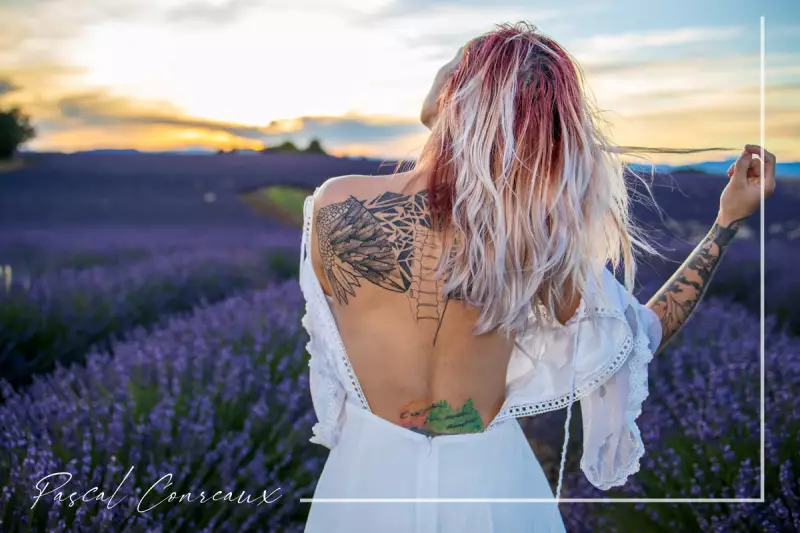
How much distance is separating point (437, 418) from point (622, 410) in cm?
44

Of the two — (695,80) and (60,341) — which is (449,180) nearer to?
(695,80)

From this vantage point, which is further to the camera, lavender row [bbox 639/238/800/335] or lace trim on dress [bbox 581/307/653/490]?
lavender row [bbox 639/238/800/335]

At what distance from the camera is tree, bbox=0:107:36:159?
10.3ft

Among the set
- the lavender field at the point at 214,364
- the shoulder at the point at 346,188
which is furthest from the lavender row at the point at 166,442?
the shoulder at the point at 346,188

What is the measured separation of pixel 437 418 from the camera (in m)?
1.35

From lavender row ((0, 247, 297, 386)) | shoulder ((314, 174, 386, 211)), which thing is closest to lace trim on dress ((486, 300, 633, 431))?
shoulder ((314, 174, 386, 211))

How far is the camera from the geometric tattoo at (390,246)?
51.6 inches

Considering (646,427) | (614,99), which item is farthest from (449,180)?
(614,99)

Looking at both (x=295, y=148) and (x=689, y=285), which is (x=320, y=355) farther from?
(x=295, y=148)

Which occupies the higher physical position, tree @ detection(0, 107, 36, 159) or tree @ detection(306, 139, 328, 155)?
tree @ detection(0, 107, 36, 159)

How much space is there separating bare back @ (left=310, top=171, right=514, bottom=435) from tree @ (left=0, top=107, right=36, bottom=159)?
2.41m

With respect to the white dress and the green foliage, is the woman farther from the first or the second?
the green foliage

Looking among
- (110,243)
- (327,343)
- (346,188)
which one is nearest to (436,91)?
(346,188)

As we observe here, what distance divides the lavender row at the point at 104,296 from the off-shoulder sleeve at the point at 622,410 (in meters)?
2.08
